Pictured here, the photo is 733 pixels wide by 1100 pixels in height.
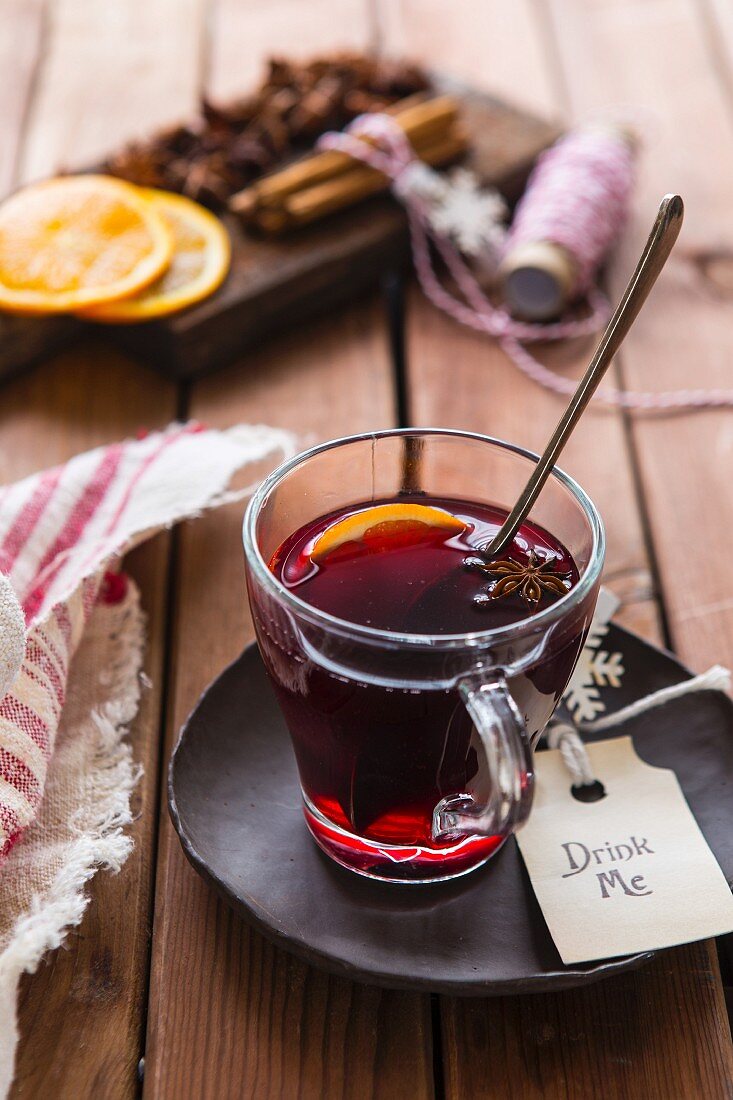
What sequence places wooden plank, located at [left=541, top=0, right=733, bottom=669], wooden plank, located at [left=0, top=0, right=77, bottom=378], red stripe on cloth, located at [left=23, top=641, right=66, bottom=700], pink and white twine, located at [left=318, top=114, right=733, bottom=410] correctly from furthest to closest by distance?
pink and white twine, located at [left=318, top=114, right=733, bottom=410] → wooden plank, located at [left=0, top=0, right=77, bottom=378] → wooden plank, located at [left=541, top=0, right=733, bottom=669] → red stripe on cloth, located at [left=23, top=641, right=66, bottom=700]

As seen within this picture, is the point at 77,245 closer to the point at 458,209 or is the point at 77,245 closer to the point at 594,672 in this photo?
the point at 458,209

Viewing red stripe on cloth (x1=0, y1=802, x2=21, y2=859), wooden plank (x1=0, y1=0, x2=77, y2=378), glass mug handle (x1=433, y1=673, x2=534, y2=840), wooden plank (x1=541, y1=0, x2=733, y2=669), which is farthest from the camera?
wooden plank (x1=0, y1=0, x2=77, y2=378)

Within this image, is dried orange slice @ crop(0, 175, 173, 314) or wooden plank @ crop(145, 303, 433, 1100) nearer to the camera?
wooden plank @ crop(145, 303, 433, 1100)

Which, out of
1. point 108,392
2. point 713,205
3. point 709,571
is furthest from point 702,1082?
point 713,205

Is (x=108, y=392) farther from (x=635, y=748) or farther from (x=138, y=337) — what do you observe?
(x=635, y=748)

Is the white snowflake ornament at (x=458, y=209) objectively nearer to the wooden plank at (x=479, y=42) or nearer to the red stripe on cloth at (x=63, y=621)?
the wooden plank at (x=479, y=42)

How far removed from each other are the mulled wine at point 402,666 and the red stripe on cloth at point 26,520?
291 millimetres

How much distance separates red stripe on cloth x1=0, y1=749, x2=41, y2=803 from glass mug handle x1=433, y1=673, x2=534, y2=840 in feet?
1.00

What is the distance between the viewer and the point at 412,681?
2.08ft

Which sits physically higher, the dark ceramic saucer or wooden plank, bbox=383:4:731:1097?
the dark ceramic saucer

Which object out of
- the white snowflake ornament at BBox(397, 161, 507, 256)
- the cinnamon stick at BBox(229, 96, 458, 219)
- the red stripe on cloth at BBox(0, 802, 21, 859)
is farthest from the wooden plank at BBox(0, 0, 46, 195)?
the red stripe on cloth at BBox(0, 802, 21, 859)

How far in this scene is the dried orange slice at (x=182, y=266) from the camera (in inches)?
50.1

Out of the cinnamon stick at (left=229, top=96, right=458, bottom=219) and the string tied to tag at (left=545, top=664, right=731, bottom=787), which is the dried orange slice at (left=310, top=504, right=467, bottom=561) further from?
the cinnamon stick at (left=229, top=96, right=458, bottom=219)

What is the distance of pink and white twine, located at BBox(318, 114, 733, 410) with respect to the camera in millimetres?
1373
